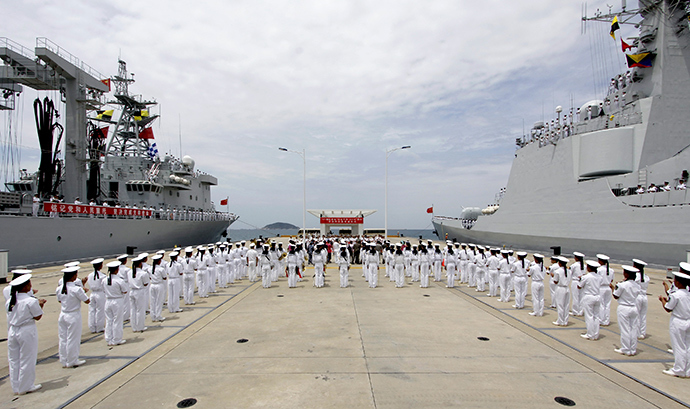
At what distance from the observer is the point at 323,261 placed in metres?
12.6

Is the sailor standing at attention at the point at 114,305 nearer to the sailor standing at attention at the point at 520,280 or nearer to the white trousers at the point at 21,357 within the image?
the white trousers at the point at 21,357

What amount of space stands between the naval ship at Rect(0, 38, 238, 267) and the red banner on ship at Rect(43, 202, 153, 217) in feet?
0.13

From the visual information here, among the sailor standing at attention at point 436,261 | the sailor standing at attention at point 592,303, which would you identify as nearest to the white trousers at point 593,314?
the sailor standing at attention at point 592,303

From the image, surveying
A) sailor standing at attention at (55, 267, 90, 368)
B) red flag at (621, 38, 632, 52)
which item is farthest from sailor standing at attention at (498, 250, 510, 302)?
red flag at (621, 38, 632, 52)

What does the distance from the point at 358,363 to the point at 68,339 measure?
4360 mm

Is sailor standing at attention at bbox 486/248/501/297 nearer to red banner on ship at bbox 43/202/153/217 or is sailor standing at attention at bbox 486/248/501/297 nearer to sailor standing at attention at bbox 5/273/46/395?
sailor standing at attention at bbox 5/273/46/395

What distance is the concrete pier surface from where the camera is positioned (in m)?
4.16

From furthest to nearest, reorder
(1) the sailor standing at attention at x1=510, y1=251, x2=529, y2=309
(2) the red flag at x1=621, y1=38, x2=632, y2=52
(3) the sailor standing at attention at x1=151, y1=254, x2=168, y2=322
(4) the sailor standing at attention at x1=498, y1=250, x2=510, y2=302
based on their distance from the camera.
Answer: (2) the red flag at x1=621, y1=38, x2=632, y2=52 < (4) the sailor standing at attention at x1=498, y1=250, x2=510, y2=302 < (1) the sailor standing at attention at x1=510, y1=251, x2=529, y2=309 < (3) the sailor standing at attention at x1=151, y1=254, x2=168, y2=322

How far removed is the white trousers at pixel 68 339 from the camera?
5117mm

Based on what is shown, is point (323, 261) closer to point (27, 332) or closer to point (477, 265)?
point (477, 265)

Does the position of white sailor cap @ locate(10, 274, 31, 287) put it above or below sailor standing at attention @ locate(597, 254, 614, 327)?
above

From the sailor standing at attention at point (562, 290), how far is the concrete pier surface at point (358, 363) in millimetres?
240

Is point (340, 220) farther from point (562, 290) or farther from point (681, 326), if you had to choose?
point (681, 326)

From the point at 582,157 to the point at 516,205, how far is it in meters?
6.10
